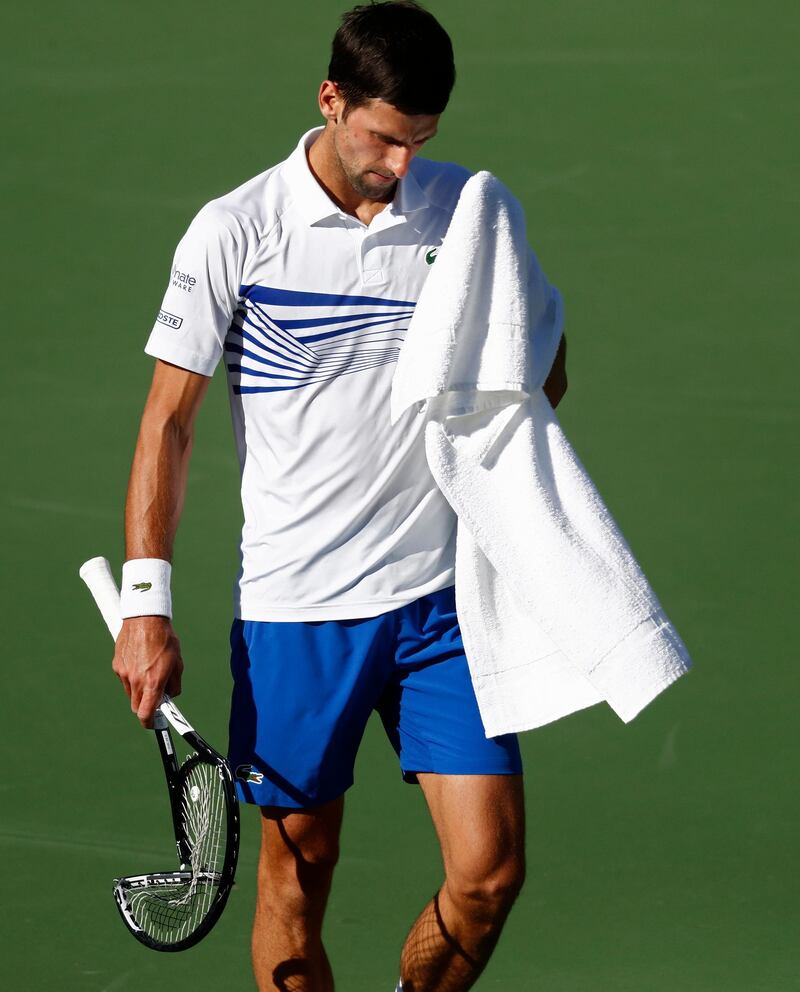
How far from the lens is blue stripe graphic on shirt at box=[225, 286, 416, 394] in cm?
334

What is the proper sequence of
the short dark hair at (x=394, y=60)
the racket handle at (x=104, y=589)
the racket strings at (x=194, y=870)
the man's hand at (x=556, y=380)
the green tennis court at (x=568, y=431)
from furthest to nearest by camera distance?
the green tennis court at (x=568, y=431) → the man's hand at (x=556, y=380) → the racket handle at (x=104, y=589) → the racket strings at (x=194, y=870) → the short dark hair at (x=394, y=60)

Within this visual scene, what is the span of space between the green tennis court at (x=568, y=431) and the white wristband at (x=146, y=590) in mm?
1147

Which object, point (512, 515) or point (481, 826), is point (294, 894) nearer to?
point (481, 826)

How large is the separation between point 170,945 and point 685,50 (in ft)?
12.9

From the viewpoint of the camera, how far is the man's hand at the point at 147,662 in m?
3.21

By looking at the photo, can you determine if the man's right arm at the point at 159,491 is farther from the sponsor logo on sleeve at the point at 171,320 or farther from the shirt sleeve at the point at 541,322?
the shirt sleeve at the point at 541,322

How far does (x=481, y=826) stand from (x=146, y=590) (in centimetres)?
69

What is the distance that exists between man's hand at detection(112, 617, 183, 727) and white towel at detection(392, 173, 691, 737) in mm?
510

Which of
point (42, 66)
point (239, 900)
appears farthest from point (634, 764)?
point (42, 66)

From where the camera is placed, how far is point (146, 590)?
328 centimetres

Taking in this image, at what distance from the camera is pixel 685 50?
20.5 feet

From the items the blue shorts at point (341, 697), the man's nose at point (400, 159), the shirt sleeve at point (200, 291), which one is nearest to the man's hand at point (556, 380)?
the blue shorts at point (341, 697)

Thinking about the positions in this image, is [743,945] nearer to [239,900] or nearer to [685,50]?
[239,900]

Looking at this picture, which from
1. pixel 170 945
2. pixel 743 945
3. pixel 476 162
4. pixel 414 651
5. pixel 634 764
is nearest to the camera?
pixel 170 945
